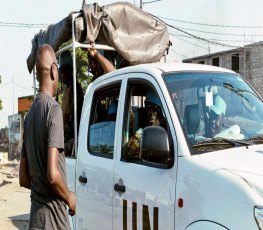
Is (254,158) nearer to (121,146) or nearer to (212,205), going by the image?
(212,205)

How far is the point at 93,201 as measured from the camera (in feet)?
13.6

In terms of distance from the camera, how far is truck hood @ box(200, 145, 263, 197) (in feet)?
8.66

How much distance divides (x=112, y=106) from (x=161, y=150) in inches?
51.7

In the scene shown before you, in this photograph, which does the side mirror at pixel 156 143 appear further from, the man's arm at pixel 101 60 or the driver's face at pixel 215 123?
the man's arm at pixel 101 60

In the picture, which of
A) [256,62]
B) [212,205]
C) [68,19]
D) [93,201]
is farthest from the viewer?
[256,62]

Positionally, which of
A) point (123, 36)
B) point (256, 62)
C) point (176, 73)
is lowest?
point (176, 73)

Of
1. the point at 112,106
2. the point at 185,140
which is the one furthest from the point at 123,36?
the point at 185,140

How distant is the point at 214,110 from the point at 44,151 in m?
1.35

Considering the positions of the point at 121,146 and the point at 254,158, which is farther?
the point at 121,146

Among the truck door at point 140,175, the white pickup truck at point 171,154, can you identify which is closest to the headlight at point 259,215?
the white pickup truck at point 171,154

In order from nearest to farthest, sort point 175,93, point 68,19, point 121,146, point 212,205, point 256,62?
point 212,205 < point 175,93 < point 121,146 < point 68,19 < point 256,62

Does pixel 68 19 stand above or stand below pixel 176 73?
above

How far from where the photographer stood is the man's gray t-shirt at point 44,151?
2881 mm

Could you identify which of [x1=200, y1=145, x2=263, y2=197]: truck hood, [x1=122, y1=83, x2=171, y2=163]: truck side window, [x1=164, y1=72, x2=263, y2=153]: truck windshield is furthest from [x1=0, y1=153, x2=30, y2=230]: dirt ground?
[x1=200, y1=145, x2=263, y2=197]: truck hood
